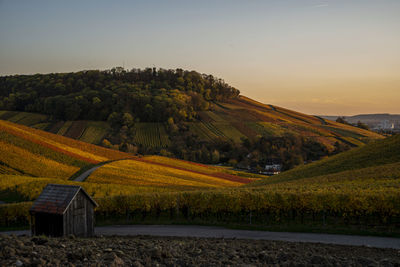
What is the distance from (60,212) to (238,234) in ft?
37.7

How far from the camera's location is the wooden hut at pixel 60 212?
61.0 feet

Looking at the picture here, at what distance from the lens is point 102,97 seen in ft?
418

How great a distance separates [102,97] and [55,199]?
114459 millimetres

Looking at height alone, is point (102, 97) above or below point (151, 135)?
above

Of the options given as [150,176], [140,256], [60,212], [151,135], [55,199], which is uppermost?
[151,135]

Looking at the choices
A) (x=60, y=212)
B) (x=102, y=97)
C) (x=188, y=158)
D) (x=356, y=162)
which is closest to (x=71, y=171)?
(x=60, y=212)

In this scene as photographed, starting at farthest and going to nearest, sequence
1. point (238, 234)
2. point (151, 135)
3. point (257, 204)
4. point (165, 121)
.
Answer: point (165, 121) < point (151, 135) < point (257, 204) < point (238, 234)

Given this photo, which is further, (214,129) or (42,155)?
(214,129)

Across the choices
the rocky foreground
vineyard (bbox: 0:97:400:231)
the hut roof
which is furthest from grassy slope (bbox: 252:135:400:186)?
the rocky foreground

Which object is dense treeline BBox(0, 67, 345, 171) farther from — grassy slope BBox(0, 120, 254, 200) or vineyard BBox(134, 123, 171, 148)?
grassy slope BBox(0, 120, 254, 200)

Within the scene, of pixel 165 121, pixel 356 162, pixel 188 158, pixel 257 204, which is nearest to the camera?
pixel 257 204

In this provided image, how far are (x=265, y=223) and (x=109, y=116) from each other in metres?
102

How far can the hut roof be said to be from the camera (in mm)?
18672

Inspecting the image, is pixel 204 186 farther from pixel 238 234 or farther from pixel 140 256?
pixel 140 256
